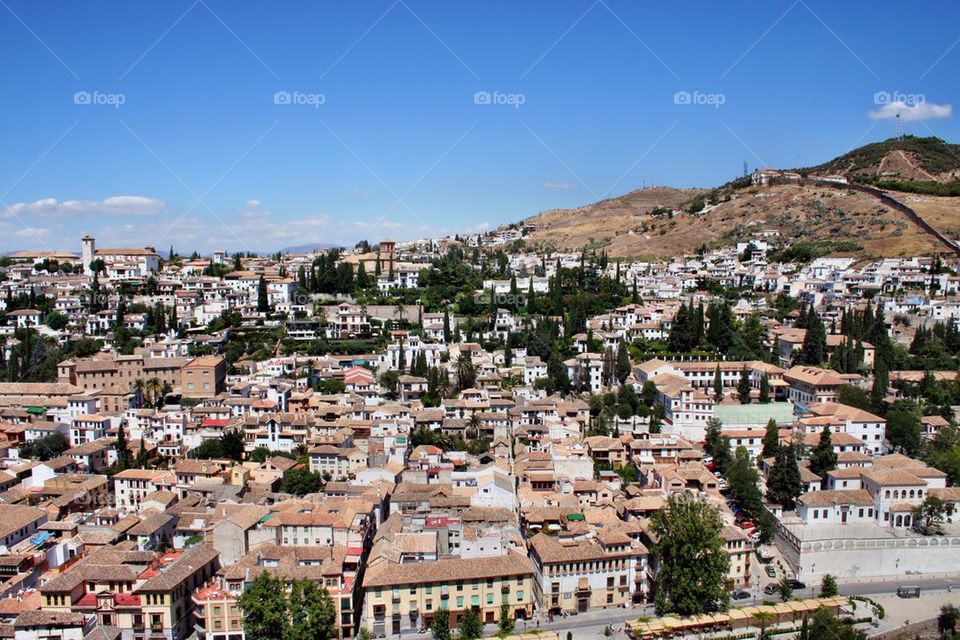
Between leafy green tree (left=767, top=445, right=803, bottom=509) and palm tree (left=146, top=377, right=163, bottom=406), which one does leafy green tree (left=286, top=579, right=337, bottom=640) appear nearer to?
leafy green tree (left=767, top=445, right=803, bottom=509)

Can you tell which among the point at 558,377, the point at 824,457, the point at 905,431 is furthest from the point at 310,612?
the point at 905,431

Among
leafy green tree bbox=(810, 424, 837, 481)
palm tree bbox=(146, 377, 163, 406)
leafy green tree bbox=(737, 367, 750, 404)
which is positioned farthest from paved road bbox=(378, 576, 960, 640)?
palm tree bbox=(146, 377, 163, 406)

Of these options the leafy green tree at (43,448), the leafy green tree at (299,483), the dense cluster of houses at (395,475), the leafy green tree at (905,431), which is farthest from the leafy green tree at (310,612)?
the leafy green tree at (905,431)

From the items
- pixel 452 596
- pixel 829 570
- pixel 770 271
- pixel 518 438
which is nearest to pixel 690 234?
pixel 770 271

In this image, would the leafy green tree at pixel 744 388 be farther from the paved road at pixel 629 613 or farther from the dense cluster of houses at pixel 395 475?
the paved road at pixel 629 613

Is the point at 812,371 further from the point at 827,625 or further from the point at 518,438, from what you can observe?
the point at 827,625
